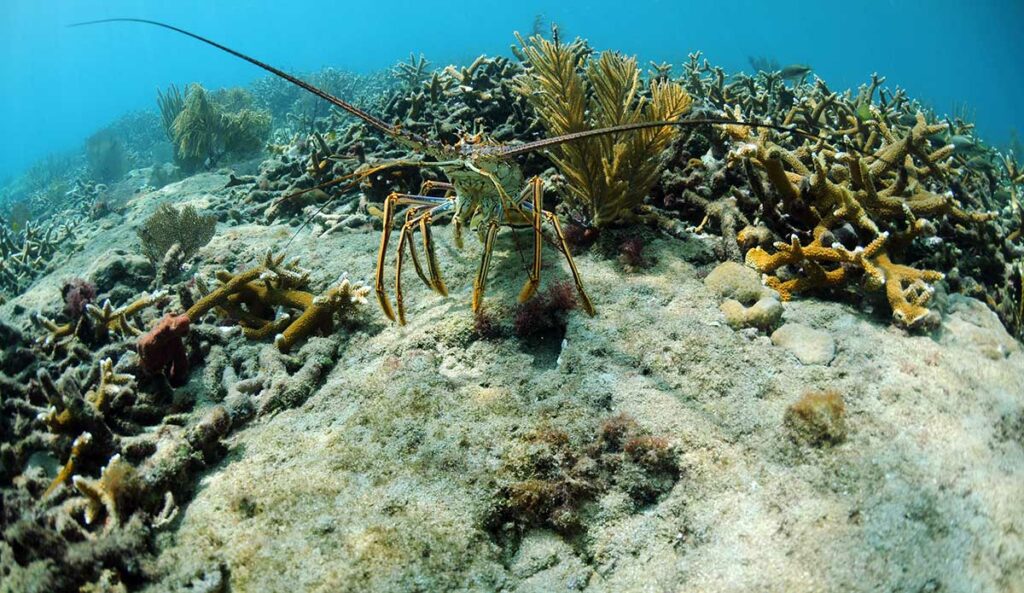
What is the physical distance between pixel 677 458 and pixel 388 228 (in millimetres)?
2448

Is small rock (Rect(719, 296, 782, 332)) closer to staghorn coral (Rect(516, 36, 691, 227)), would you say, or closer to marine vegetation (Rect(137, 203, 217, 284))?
staghorn coral (Rect(516, 36, 691, 227))

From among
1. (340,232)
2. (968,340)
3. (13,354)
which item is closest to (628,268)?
(968,340)

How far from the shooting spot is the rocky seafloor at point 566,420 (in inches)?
86.7

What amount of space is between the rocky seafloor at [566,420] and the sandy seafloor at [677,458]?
1 centimetres

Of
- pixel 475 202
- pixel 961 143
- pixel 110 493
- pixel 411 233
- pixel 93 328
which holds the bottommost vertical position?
pixel 93 328

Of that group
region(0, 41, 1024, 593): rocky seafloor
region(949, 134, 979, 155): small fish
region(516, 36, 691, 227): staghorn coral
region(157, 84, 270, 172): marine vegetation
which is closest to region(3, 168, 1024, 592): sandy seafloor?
region(0, 41, 1024, 593): rocky seafloor

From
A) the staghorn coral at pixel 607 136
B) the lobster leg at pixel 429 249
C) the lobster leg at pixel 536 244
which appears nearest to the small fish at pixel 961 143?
the staghorn coral at pixel 607 136

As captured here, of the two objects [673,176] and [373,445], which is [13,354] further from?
[673,176]

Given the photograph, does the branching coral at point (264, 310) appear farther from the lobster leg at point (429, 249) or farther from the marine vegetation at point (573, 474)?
the marine vegetation at point (573, 474)

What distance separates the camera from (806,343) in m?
3.17

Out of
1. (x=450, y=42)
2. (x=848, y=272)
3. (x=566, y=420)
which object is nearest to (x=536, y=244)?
(x=566, y=420)

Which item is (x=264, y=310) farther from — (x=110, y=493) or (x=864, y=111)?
(x=864, y=111)

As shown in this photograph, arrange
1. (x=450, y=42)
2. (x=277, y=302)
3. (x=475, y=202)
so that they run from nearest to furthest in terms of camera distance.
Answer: (x=475, y=202) < (x=277, y=302) < (x=450, y=42)

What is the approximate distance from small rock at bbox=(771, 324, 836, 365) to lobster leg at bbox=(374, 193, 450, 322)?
2.62m
